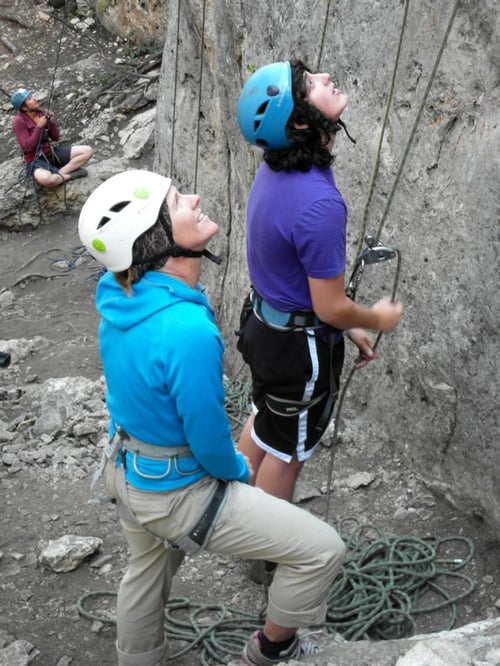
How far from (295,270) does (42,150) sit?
8.47 metres

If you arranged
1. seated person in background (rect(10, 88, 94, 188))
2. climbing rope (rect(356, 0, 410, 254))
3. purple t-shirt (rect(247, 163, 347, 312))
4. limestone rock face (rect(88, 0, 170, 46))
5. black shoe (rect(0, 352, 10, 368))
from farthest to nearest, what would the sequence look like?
limestone rock face (rect(88, 0, 170, 46)), seated person in background (rect(10, 88, 94, 188)), black shoe (rect(0, 352, 10, 368)), climbing rope (rect(356, 0, 410, 254)), purple t-shirt (rect(247, 163, 347, 312))

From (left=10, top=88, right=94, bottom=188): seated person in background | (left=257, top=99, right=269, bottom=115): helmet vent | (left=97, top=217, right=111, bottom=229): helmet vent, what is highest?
(left=257, top=99, right=269, bottom=115): helmet vent

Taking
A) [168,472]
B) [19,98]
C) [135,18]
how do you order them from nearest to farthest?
[168,472] < [19,98] < [135,18]

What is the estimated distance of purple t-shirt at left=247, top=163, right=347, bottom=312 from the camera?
127 inches

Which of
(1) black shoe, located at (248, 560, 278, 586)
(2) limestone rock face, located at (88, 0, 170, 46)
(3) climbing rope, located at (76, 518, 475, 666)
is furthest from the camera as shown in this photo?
→ (2) limestone rock face, located at (88, 0, 170, 46)

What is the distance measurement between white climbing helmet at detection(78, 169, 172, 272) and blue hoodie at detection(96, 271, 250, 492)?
0.12 m

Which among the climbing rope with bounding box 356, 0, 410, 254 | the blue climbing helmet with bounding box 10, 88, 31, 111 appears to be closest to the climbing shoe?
the climbing rope with bounding box 356, 0, 410, 254

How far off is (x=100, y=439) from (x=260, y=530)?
335 cm

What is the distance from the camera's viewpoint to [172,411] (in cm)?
286

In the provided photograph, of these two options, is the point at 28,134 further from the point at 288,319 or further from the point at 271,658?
the point at 271,658

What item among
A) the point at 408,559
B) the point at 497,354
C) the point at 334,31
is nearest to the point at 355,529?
the point at 408,559

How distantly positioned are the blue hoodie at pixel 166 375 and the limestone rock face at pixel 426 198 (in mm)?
1601

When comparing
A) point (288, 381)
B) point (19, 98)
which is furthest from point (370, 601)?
point (19, 98)

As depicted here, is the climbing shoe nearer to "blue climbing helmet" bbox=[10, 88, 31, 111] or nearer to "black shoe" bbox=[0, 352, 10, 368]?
"black shoe" bbox=[0, 352, 10, 368]
